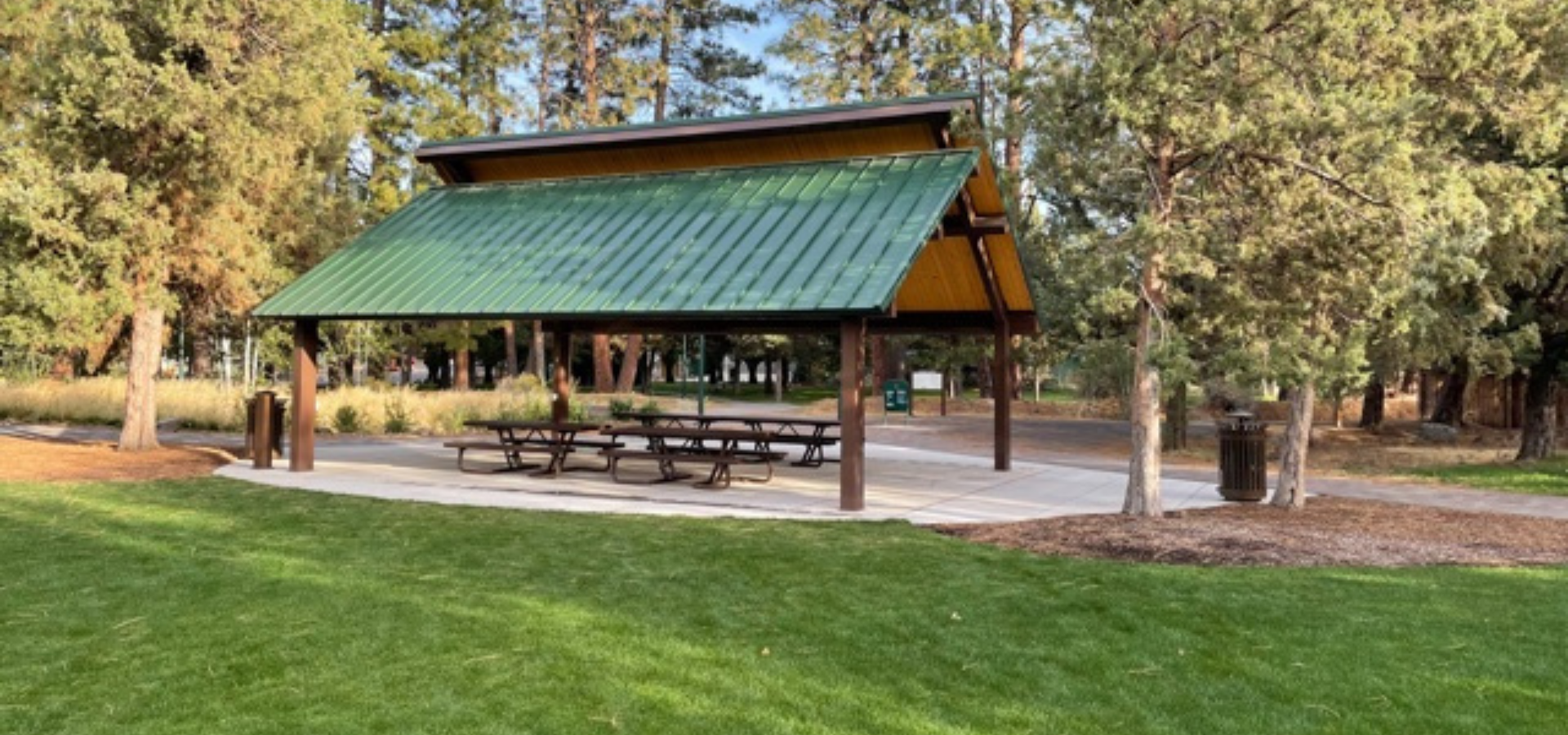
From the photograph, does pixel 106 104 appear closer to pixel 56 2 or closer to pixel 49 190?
pixel 49 190

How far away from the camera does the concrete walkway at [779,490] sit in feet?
36.0

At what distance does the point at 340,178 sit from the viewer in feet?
80.8

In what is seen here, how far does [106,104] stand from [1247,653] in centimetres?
1632

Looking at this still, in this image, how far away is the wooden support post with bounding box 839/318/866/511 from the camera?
10.7m

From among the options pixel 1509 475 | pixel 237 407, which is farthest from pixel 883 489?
pixel 237 407

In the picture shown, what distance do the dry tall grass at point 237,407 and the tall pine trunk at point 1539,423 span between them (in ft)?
61.7

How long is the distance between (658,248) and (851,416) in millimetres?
3755

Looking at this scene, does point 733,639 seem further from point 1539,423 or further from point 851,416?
point 1539,423

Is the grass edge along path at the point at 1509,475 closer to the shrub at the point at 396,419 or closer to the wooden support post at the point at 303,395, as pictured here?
the wooden support post at the point at 303,395

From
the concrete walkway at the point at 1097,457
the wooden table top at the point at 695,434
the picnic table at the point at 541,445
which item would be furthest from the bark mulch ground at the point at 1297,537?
the picnic table at the point at 541,445

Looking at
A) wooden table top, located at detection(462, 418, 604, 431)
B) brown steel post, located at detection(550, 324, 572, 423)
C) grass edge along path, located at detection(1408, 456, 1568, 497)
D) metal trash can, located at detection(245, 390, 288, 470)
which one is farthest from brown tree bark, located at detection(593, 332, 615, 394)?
grass edge along path, located at detection(1408, 456, 1568, 497)

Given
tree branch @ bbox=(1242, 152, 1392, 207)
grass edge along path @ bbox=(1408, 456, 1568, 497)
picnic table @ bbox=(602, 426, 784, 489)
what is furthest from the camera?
grass edge along path @ bbox=(1408, 456, 1568, 497)

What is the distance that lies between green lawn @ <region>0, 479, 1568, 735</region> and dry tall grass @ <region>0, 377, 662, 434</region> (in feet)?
44.6

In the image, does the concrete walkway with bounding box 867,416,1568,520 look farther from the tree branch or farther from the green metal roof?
the green metal roof
